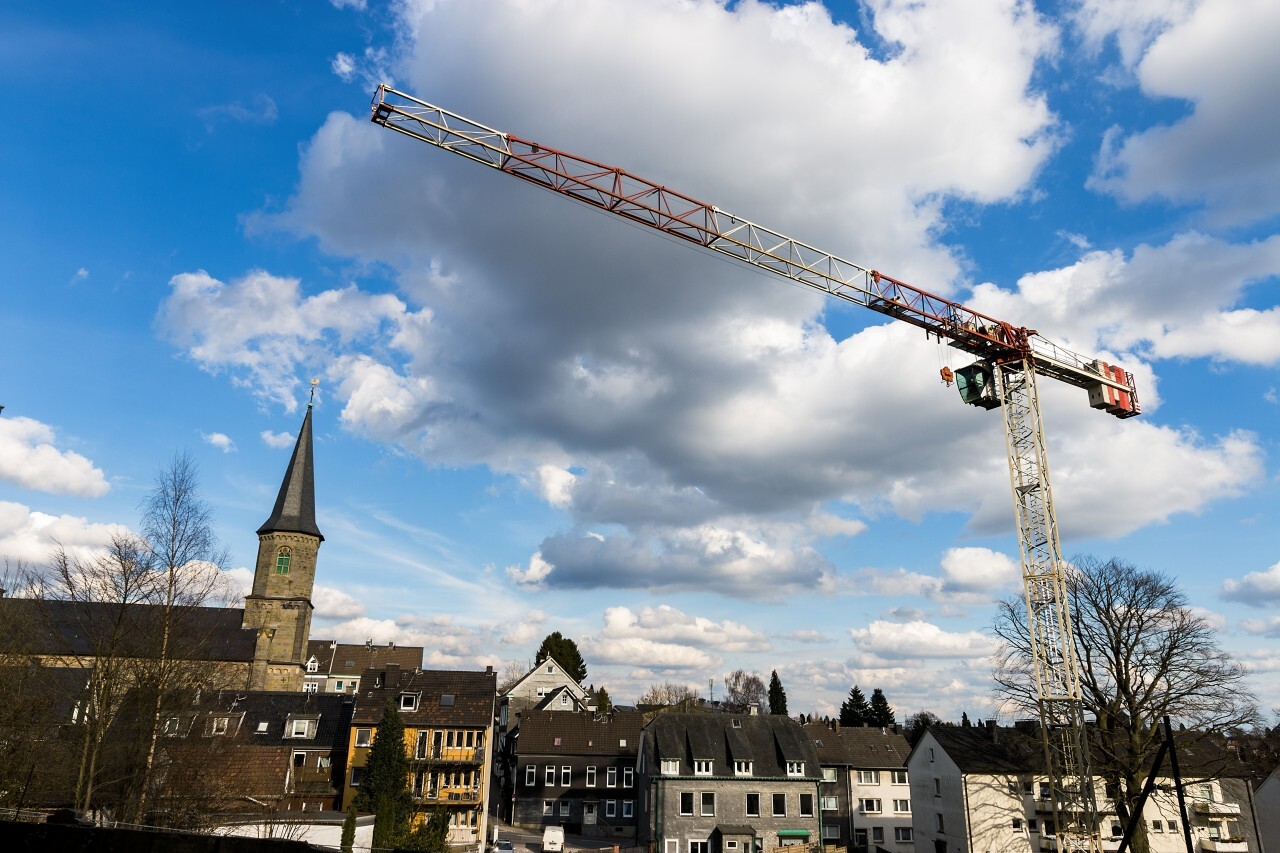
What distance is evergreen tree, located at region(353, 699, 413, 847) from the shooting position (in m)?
41.6

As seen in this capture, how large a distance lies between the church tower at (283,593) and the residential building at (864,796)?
51006mm

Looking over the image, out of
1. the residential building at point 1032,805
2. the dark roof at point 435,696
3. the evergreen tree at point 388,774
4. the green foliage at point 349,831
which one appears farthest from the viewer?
the dark roof at point 435,696

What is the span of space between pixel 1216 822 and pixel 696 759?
30067 millimetres

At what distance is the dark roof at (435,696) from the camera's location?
5094 cm

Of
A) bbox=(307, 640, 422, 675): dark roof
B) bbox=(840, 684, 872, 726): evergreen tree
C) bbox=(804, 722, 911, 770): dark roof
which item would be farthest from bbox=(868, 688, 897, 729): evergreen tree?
bbox=(307, 640, 422, 675): dark roof

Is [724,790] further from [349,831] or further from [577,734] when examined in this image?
[349,831]

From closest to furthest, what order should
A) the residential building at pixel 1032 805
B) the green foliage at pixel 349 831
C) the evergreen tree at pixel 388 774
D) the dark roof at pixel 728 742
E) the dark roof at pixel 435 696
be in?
the green foliage at pixel 349 831 → the evergreen tree at pixel 388 774 → the residential building at pixel 1032 805 → the dark roof at pixel 728 742 → the dark roof at pixel 435 696

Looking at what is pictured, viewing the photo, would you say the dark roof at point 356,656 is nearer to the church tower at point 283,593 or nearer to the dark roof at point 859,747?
the church tower at point 283,593

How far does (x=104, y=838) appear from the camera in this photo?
10.7m

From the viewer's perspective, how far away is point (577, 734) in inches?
2381

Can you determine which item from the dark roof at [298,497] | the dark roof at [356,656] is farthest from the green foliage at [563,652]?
the dark roof at [298,497]

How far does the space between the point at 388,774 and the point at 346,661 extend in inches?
2582

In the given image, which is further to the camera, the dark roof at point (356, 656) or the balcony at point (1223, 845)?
the dark roof at point (356, 656)

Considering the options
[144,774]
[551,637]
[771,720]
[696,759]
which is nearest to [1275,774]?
[771,720]
